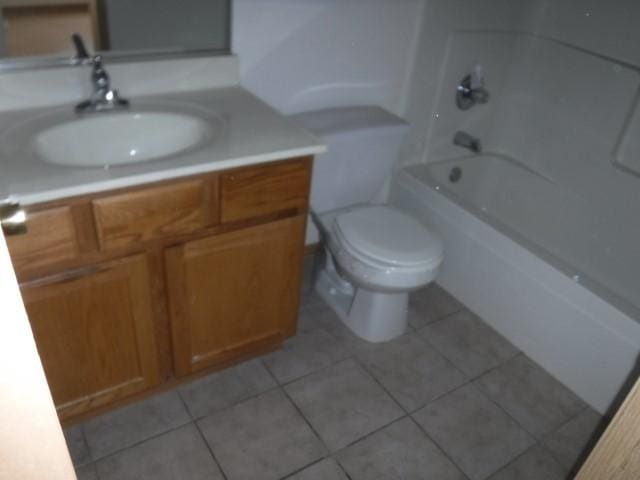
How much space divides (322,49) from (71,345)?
4.08 ft

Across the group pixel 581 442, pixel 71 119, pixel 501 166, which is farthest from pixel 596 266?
pixel 71 119

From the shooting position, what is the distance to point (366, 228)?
1.87 meters

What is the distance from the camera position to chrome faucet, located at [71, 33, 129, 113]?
1.47m

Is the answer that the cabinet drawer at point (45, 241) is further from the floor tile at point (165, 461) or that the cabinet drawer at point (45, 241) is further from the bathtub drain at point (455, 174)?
the bathtub drain at point (455, 174)

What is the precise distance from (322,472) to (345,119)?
3.75ft

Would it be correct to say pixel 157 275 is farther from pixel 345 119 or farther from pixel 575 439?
pixel 575 439

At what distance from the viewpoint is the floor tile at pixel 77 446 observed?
1.52m

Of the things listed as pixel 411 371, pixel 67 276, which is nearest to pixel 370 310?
pixel 411 371

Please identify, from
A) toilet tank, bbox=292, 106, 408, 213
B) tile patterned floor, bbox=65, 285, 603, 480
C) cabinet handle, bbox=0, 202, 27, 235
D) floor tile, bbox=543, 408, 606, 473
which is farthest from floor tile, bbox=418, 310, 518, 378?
cabinet handle, bbox=0, 202, 27, 235

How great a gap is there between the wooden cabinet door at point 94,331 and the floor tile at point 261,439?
0.90ft

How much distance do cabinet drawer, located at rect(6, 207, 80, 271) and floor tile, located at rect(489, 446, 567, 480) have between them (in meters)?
1.31

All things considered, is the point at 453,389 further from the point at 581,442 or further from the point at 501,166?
the point at 501,166

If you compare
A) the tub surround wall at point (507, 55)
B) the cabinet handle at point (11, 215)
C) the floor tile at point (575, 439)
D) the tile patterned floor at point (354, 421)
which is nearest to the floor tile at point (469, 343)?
the tile patterned floor at point (354, 421)

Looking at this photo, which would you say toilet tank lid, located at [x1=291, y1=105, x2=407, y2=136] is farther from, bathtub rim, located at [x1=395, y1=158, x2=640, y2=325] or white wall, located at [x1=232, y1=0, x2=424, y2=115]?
bathtub rim, located at [x1=395, y1=158, x2=640, y2=325]
